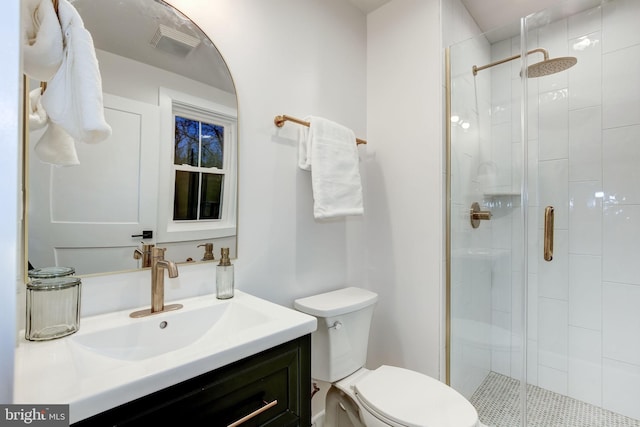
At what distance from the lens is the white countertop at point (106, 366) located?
527 mm

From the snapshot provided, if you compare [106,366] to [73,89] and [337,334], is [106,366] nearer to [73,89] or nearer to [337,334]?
[73,89]

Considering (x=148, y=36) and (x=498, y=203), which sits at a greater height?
(x=148, y=36)

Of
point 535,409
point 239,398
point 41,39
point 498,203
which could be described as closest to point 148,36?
point 41,39

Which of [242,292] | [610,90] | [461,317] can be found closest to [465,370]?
[461,317]

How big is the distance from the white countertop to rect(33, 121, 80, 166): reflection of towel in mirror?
Answer: 0.47 meters

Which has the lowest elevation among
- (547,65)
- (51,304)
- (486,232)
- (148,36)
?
(51,304)

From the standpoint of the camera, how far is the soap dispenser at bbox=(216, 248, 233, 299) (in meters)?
1.12

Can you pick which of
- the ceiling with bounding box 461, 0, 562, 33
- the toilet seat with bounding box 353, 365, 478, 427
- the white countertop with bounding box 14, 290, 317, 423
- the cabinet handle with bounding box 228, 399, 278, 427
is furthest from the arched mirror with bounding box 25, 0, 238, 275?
the ceiling with bounding box 461, 0, 562, 33

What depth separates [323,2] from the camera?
64.4 inches

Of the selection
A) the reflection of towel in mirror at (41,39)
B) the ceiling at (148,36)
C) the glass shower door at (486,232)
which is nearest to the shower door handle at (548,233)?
the glass shower door at (486,232)

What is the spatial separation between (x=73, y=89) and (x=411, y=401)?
144 centimetres

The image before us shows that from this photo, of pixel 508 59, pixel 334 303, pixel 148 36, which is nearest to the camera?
pixel 148 36

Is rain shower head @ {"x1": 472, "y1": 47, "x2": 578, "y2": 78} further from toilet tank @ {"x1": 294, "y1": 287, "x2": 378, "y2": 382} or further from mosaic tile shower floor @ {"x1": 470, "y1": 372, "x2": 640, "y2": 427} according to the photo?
mosaic tile shower floor @ {"x1": 470, "y1": 372, "x2": 640, "y2": 427}

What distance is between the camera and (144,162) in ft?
3.38
